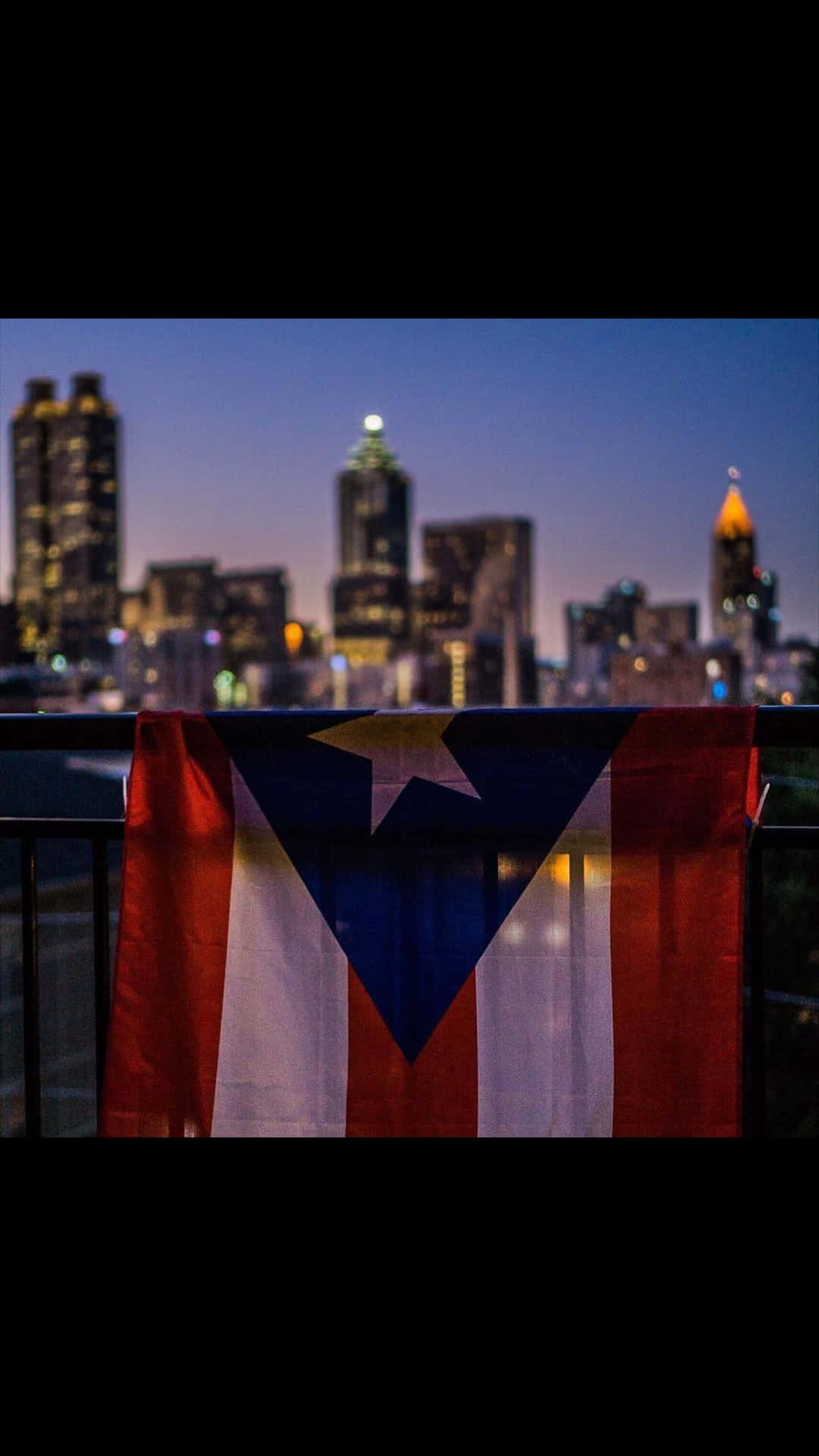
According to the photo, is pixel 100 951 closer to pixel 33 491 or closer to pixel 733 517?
pixel 733 517

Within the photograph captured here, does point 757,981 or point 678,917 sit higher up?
point 678,917

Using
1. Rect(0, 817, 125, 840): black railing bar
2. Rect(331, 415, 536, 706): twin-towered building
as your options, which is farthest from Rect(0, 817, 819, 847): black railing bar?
Rect(331, 415, 536, 706): twin-towered building

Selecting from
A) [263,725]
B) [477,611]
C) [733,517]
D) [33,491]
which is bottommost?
[263,725]

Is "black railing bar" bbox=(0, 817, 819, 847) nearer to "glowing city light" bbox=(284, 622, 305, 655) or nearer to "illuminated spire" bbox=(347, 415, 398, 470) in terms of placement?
"glowing city light" bbox=(284, 622, 305, 655)

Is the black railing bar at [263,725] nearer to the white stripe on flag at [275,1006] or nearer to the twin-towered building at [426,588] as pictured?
the white stripe on flag at [275,1006]

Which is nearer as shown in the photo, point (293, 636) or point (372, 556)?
point (293, 636)

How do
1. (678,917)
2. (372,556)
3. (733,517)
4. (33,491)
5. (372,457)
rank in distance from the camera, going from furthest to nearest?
(33,491), (372,556), (372,457), (733,517), (678,917)

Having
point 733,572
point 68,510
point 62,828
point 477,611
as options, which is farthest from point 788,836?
point 68,510
